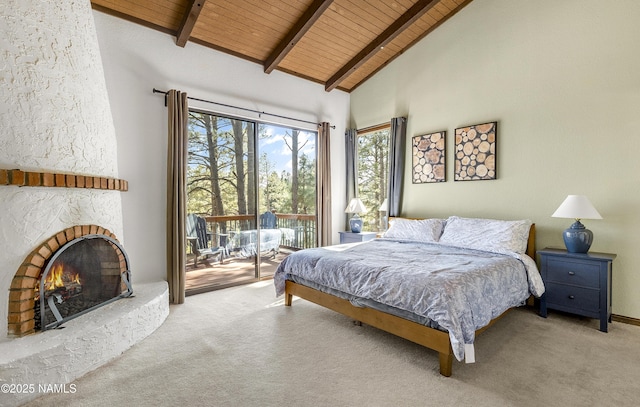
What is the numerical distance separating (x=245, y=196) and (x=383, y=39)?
9.84ft

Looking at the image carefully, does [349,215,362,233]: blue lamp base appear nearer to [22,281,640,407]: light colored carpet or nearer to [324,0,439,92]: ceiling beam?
[22,281,640,407]: light colored carpet

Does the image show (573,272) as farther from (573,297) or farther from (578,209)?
(578,209)

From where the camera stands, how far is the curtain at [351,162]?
18.4ft

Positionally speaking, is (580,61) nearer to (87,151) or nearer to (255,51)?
(255,51)

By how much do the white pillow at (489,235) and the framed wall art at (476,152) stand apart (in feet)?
2.29

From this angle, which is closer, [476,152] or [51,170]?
[51,170]

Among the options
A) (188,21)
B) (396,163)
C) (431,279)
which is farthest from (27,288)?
(396,163)

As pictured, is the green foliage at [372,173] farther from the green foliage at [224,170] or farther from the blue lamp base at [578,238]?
the blue lamp base at [578,238]

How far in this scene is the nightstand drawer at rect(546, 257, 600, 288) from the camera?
2.79 m

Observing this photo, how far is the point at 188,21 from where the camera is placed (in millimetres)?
3420

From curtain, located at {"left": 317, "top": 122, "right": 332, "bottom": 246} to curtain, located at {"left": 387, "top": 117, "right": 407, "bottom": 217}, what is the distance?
1057mm

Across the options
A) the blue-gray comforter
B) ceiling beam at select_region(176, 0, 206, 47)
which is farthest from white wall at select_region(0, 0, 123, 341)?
the blue-gray comforter

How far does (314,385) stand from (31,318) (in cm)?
200

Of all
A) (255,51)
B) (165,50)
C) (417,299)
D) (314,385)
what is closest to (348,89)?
(255,51)
